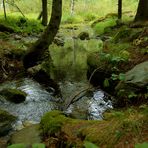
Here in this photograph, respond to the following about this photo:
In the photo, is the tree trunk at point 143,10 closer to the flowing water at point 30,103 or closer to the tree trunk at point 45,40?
the tree trunk at point 45,40

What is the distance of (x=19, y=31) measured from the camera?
62.2 ft

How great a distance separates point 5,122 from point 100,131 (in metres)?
2.63

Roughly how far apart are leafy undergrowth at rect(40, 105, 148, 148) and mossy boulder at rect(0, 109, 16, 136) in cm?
127

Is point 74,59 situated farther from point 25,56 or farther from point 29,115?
point 29,115

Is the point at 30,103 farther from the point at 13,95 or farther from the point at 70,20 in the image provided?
the point at 70,20

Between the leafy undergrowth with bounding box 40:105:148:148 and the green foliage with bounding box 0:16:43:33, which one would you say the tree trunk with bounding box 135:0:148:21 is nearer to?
the green foliage with bounding box 0:16:43:33

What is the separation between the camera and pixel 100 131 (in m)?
4.51

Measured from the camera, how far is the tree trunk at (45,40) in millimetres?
10150

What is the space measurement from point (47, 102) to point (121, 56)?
2519 mm

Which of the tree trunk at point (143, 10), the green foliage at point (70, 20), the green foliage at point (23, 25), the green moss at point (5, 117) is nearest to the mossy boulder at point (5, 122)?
the green moss at point (5, 117)

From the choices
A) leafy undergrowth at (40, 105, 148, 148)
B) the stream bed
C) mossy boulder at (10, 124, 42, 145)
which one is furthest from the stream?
leafy undergrowth at (40, 105, 148, 148)

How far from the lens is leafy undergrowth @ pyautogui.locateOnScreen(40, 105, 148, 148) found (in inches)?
162

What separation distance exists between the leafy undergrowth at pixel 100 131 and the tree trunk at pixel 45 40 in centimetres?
545

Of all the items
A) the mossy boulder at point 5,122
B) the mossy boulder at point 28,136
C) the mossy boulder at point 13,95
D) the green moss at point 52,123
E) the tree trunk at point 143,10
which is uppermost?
the tree trunk at point 143,10
